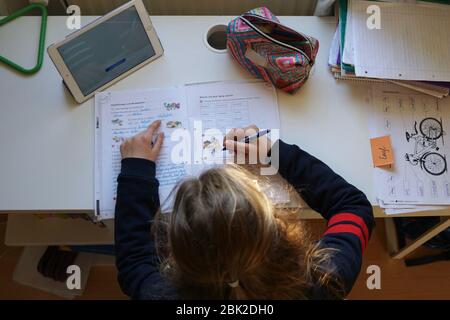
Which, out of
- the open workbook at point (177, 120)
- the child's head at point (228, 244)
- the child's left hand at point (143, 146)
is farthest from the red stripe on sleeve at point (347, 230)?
the child's left hand at point (143, 146)

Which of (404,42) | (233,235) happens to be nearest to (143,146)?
(233,235)

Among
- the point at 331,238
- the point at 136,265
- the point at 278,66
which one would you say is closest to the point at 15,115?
the point at 136,265

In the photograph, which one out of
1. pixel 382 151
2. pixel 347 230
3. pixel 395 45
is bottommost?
pixel 347 230

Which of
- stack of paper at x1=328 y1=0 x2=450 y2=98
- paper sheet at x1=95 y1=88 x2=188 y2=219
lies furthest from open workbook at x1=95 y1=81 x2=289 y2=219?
stack of paper at x1=328 y1=0 x2=450 y2=98

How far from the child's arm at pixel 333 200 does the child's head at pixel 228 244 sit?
0.13m

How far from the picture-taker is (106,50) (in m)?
0.85

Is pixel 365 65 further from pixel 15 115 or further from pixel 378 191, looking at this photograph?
pixel 15 115

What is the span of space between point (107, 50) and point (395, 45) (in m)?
0.58

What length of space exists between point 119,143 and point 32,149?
168 mm

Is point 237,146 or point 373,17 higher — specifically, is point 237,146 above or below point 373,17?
below

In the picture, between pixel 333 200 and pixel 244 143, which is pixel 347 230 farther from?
pixel 244 143

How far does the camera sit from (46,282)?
1.20m

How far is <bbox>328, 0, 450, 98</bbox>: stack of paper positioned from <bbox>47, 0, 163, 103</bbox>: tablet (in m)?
0.39

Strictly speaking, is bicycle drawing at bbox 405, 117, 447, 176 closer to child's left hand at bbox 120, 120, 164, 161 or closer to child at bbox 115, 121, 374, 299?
child at bbox 115, 121, 374, 299
